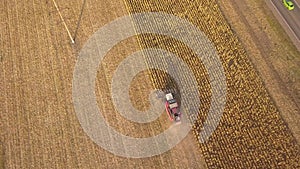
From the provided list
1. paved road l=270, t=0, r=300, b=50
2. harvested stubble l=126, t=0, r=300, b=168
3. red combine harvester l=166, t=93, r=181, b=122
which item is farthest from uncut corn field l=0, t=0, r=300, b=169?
paved road l=270, t=0, r=300, b=50

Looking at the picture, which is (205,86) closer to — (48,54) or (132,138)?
(132,138)

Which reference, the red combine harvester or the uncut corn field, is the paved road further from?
the red combine harvester

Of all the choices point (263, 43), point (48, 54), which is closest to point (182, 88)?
point (263, 43)

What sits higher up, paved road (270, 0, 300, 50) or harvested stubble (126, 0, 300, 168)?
paved road (270, 0, 300, 50)

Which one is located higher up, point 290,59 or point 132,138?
point 290,59

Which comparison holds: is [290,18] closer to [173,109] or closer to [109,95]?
[173,109]

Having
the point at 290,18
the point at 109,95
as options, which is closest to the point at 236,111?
the point at 109,95
